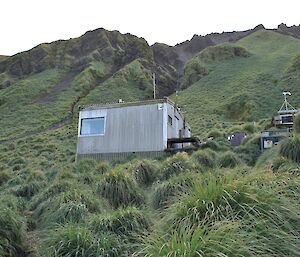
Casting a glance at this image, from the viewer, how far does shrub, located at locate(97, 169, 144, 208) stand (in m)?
9.35

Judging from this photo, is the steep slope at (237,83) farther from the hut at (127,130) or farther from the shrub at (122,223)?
the shrub at (122,223)

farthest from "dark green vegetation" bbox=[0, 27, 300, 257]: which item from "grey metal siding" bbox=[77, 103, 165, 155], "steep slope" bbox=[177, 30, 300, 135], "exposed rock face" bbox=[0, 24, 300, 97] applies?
"exposed rock face" bbox=[0, 24, 300, 97]

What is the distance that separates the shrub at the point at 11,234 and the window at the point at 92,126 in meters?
15.6

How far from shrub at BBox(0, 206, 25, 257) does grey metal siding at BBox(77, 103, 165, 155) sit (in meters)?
14.4

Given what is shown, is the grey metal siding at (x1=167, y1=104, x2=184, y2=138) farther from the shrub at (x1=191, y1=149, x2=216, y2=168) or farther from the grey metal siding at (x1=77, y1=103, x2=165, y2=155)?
the shrub at (x1=191, y1=149, x2=216, y2=168)

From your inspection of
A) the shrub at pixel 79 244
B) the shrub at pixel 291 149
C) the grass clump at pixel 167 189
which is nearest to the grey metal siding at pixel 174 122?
the shrub at pixel 291 149

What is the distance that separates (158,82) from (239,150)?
204 ft

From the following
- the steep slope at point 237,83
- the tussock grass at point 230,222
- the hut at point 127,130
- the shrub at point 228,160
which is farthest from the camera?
the steep slope at point 237,83

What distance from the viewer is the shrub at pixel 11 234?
638 cm

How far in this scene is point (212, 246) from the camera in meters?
3.57

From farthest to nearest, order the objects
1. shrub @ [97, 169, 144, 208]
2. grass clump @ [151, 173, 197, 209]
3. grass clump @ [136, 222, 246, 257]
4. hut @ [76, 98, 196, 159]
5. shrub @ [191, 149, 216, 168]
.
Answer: hut @ [76, 98, 196, 159]
shrub @ [191, 149, 216, 168]
shrub @ [97, 169, 144, 208]
grass clump @ [151, 173, 197, 209]
grass clump @ [136, 222, 246, 257]

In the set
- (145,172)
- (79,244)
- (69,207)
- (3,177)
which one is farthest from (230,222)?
(3,177)

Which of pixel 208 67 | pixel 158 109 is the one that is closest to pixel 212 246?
pixel 158 109

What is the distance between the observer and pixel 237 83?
5650 cm
